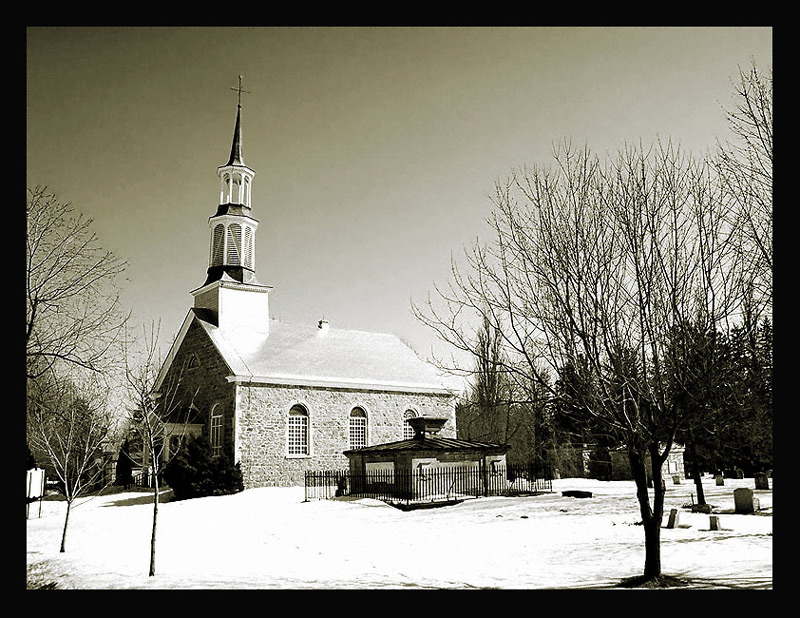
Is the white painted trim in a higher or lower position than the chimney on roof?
higher

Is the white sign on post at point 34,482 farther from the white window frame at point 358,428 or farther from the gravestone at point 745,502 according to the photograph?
the gravestone at point 745,502

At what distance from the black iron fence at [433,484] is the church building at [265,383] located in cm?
302

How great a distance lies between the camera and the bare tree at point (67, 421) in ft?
34.8

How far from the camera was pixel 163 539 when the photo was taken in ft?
35.3

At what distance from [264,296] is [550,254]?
14.7 meters

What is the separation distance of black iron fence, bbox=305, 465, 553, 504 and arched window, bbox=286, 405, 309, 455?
9.50 feet

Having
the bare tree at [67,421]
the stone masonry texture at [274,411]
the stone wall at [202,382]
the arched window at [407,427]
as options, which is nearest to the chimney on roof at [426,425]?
the stone masonry texture at [274,411]

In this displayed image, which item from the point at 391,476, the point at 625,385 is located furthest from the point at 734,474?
the point at 625,385

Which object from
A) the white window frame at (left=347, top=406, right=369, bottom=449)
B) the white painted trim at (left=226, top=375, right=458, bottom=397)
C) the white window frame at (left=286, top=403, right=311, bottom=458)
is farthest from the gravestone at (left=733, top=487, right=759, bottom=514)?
the white window frame at (left=286, top=403, right=311, bottom=458)

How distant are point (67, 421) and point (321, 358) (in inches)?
405

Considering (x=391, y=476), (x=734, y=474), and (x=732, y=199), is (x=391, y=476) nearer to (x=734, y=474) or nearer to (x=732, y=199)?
(x=732, y=199)

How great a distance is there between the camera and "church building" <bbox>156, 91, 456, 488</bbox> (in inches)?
792

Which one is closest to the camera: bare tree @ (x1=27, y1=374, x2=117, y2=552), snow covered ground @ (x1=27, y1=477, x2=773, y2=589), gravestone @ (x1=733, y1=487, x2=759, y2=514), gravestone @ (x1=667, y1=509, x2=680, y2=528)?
snow covered ground @ (x1=27, y1=477, x2=773, y2=589)

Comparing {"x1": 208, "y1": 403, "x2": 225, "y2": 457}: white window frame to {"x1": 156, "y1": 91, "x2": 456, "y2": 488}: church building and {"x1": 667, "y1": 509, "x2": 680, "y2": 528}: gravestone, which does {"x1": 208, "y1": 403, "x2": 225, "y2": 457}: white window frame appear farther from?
{"x1": 667, "y1": 509, "x2": 680, "y2": 528}: gravestone
